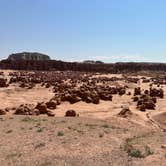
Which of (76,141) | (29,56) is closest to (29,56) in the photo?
(29,56)

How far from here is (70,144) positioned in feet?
43.6

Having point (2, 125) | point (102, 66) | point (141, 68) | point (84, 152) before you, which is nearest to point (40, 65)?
point (102, 66)

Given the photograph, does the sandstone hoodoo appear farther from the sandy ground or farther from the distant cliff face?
the sandy ground

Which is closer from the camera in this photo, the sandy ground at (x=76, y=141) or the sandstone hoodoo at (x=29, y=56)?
the sandy ground at (x=76, y=141)

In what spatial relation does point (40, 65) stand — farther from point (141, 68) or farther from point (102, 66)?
point (141, 68)

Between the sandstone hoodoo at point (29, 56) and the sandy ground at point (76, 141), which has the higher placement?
the sandstone hoodoo at point (29, 56)

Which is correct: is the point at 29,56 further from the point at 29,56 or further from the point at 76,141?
the point at 76,141

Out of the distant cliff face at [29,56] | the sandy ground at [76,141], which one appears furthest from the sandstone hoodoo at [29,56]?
the sandy ground at [76,141]

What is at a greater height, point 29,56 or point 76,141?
point 29,56

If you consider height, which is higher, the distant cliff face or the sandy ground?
the distant cliff face

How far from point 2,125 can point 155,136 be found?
5993 mm

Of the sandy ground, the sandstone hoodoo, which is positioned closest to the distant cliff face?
the sandstone hoodoo

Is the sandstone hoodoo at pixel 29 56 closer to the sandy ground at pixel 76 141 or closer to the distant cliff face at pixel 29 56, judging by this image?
A: the distant cliff face at pixel 29 56

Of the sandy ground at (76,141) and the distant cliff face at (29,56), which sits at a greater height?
the distant cliff face at (29,56)
